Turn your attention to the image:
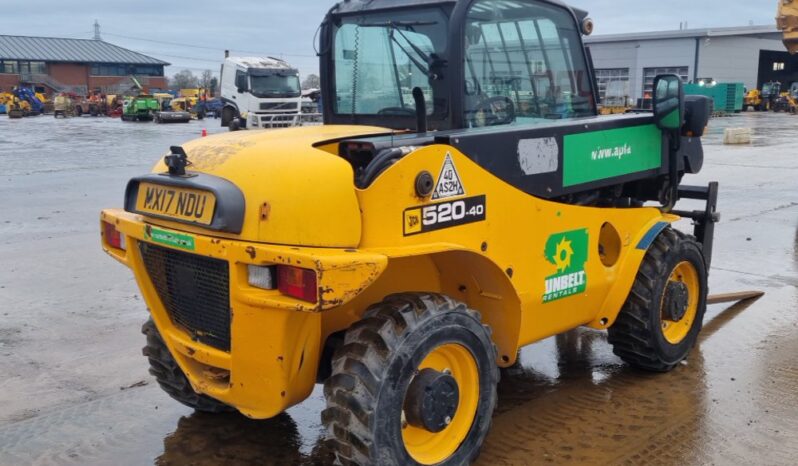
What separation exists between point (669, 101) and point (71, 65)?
80.9 meters

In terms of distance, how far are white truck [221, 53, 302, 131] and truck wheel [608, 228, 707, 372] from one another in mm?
25330

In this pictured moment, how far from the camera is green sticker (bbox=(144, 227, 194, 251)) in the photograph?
10.7ft

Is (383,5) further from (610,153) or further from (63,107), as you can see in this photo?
(63,107)

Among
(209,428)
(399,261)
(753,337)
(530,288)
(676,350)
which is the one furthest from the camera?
(753,337)

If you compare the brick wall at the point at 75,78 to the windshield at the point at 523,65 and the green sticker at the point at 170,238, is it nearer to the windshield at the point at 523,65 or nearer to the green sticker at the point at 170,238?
the windshield at the point at 523,65

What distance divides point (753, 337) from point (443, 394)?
347cm

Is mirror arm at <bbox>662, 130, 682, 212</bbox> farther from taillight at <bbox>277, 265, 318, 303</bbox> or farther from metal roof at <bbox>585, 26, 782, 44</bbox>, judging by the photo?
metal roof at <bbox>585, 26, 782, 44</bbox>

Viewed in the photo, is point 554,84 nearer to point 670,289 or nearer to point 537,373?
point 670,289

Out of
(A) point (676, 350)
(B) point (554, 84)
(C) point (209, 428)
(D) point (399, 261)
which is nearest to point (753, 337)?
(A) point (676, 350)

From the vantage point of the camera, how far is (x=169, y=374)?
4250 millimetres

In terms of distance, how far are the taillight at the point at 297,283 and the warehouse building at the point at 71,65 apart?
A: 242 feet

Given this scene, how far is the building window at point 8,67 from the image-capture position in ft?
241

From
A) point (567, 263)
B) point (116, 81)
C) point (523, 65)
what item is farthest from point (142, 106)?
point (567, 263)

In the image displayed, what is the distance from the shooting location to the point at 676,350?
507 cm
